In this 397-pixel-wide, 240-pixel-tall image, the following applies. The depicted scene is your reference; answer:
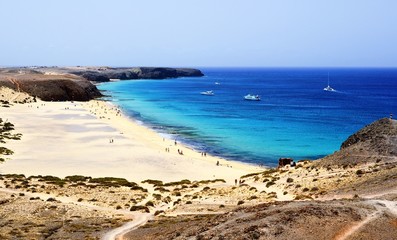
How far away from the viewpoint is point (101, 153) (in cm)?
6400

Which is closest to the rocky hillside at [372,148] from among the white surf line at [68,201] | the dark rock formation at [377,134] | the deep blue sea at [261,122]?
the dark rock formation at [377,134]

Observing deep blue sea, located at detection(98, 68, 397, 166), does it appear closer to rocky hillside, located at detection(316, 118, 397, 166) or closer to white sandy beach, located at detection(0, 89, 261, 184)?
white sandy beach, located at detection(0, 89, 261, 184)

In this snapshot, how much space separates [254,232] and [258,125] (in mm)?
76242

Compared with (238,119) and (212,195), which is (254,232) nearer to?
(212,195)

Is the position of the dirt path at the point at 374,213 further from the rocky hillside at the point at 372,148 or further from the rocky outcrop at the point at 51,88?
the rocky outcrop at the point at 51,88

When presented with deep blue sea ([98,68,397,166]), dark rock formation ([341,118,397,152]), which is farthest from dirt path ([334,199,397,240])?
deep blue sea ([98,68,397,166])

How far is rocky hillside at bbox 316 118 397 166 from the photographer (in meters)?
41.5

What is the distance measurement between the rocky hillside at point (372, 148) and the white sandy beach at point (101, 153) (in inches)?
458

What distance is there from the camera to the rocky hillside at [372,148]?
41531 mm

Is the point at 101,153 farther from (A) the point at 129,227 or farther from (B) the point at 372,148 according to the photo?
(B) the point at 372,148

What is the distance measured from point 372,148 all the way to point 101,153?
1465 inches

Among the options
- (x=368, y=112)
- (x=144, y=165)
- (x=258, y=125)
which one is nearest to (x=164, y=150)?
(x=144, y=165)

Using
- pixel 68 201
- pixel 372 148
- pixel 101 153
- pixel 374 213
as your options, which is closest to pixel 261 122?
pixel 101 153

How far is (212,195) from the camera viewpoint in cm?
3947
